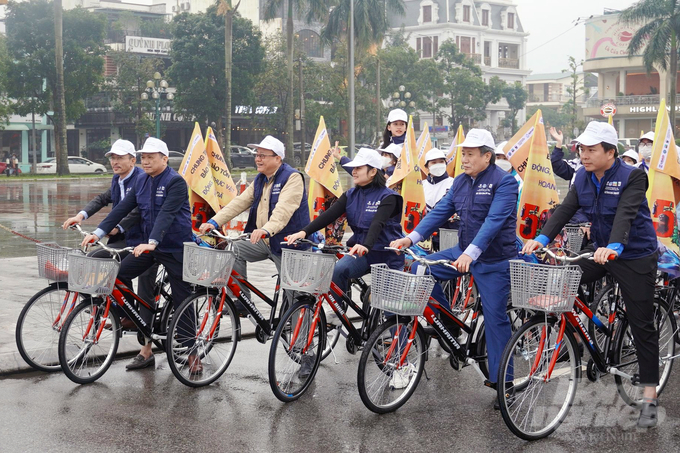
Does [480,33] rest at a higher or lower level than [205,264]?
higher

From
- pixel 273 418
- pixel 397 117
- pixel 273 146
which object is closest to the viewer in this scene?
pixel 273 418

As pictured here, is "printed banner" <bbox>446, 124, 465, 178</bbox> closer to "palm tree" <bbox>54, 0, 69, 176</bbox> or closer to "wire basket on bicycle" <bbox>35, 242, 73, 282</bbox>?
"wire basket on bicycle" <bbox>35, 242, 73, 282</bbox>

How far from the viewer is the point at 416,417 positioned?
5.92 metres

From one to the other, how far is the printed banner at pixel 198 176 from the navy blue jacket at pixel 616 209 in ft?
15.3

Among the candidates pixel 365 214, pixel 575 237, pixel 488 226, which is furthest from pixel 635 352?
pixel 575 237

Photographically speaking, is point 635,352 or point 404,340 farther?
point 635,352

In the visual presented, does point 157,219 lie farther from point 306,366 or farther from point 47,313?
point 306,366

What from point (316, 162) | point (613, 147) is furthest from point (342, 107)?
point (613, 147)

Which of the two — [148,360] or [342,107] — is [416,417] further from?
[342,107]

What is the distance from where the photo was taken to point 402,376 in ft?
19.7

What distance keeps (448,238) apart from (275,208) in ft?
7.36

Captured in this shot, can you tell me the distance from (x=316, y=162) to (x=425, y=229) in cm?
339

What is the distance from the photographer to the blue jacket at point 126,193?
7.35 metres

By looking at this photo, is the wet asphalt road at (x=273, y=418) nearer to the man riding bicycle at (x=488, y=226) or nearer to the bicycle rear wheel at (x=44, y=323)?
the bicycle rear wheel at (x=44, y=323)
